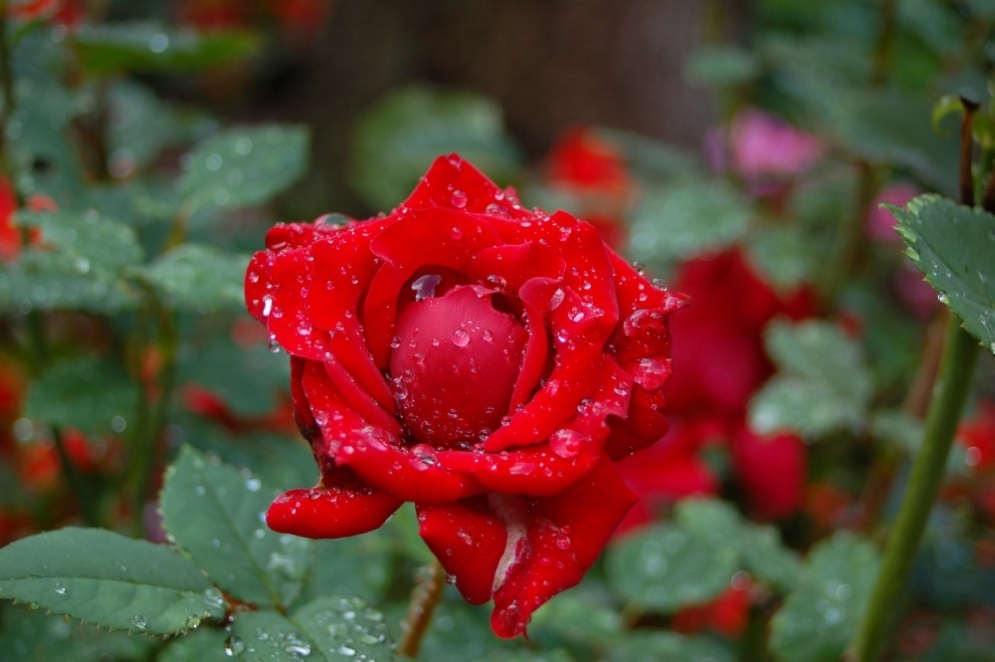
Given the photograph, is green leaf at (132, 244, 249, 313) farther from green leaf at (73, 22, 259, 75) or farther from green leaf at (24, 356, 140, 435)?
green leaf at (73, 22, 259, 75)

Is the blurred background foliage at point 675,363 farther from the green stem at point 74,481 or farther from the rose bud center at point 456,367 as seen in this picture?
the rose bud center at point 456,367

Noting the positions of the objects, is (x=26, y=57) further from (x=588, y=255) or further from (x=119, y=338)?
(x=588, y=255)

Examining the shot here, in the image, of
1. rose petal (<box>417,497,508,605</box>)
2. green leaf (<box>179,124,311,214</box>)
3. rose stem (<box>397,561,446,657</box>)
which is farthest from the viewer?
green leaf (<box>179,124,311,214</box>)

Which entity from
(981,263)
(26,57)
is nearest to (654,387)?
(981,263)

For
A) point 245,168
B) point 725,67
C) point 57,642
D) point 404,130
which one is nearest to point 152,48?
point 245,168

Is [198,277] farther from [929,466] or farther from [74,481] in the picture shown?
[929,466]

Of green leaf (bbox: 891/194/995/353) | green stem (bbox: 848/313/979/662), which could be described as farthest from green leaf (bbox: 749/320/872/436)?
green leaf (bbox: 891/194/995/353)
